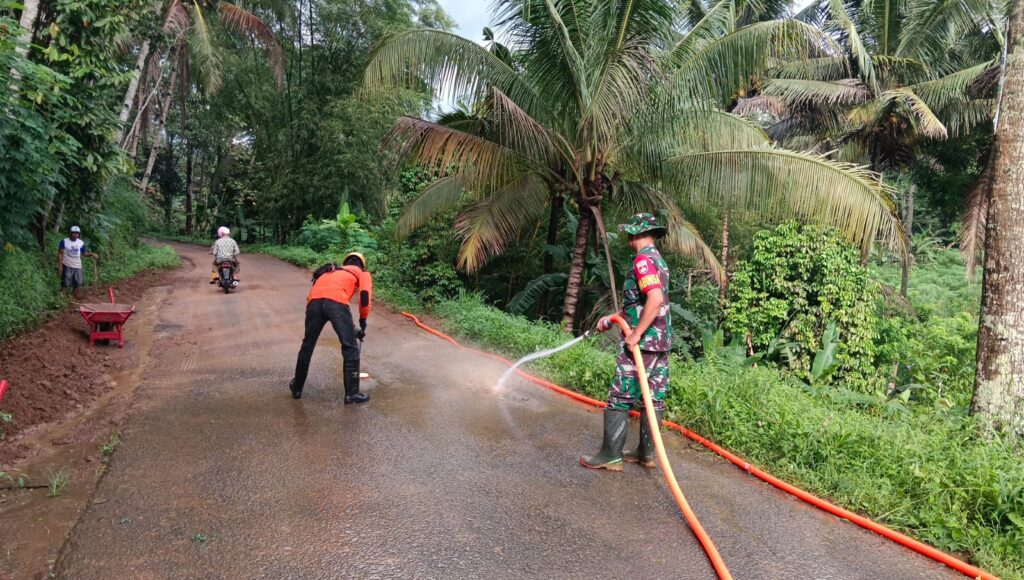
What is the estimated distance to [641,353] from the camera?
392 cm

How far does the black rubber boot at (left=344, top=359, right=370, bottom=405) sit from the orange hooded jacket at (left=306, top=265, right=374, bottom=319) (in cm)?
48

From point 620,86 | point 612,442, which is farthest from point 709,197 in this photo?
point 612,442

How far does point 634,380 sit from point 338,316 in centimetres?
272

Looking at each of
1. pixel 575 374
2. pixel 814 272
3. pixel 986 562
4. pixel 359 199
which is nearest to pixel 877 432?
pixel 986 562

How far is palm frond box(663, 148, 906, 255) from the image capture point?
24.4 feet

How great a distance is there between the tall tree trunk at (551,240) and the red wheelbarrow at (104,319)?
6891mm

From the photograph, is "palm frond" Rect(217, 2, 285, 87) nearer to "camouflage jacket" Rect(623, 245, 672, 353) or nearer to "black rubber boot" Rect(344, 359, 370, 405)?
"black rubber boot" Rect(344, 359, 370, 405)

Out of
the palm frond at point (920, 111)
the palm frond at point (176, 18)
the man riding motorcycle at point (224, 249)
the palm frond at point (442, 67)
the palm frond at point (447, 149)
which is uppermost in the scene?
the palm frond at point (176, 18)

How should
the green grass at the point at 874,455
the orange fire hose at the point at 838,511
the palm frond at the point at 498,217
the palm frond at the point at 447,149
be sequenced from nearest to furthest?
the orange fire hose at the point at 838,511, the green grass at the point at 874,455, the palm frond at the point at 447,149, the palm frond at the point at 498,217

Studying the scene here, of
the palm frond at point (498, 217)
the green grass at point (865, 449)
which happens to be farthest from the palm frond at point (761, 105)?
the green grass at point (865, 449)

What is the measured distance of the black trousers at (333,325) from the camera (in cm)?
512

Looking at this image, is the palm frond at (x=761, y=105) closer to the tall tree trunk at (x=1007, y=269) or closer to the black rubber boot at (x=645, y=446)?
the tall tree trunk at (x=1007, y=269)

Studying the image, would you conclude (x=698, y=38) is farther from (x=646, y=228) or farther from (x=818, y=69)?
(x=818, y=69)

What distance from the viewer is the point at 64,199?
9.80m
